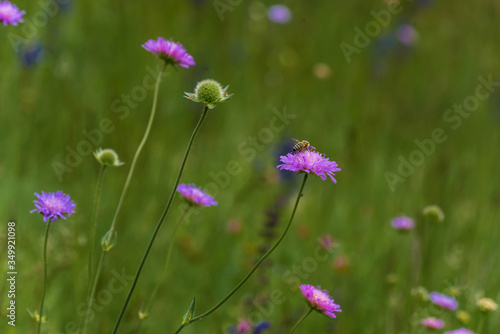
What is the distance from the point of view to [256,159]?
3.35 m

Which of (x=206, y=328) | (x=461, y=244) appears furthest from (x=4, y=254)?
(x=461, y=244)

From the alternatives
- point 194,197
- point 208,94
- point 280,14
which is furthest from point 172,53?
point 280,14

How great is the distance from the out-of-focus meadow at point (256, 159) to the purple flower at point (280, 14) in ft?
0.59

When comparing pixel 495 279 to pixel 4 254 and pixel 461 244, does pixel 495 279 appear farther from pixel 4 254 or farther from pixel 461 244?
pixel 4 254

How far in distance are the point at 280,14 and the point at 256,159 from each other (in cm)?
134

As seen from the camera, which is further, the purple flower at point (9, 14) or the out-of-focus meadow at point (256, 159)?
the out-of-focus meadow at point (256, 159)

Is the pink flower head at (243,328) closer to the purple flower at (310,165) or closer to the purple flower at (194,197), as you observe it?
the purple flower at (194,197)

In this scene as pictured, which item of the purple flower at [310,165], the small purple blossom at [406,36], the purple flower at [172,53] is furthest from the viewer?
the small purple blossom at [406,36]

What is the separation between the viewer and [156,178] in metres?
2.87

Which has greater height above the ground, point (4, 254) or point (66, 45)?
point (66, 45)

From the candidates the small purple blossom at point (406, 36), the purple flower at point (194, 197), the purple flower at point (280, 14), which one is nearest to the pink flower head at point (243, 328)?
the purple flower at point (194, 197)

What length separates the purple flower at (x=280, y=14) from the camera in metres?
4.16

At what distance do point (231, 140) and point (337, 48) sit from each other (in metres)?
1.46

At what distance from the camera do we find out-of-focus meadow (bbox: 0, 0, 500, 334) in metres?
2.16
